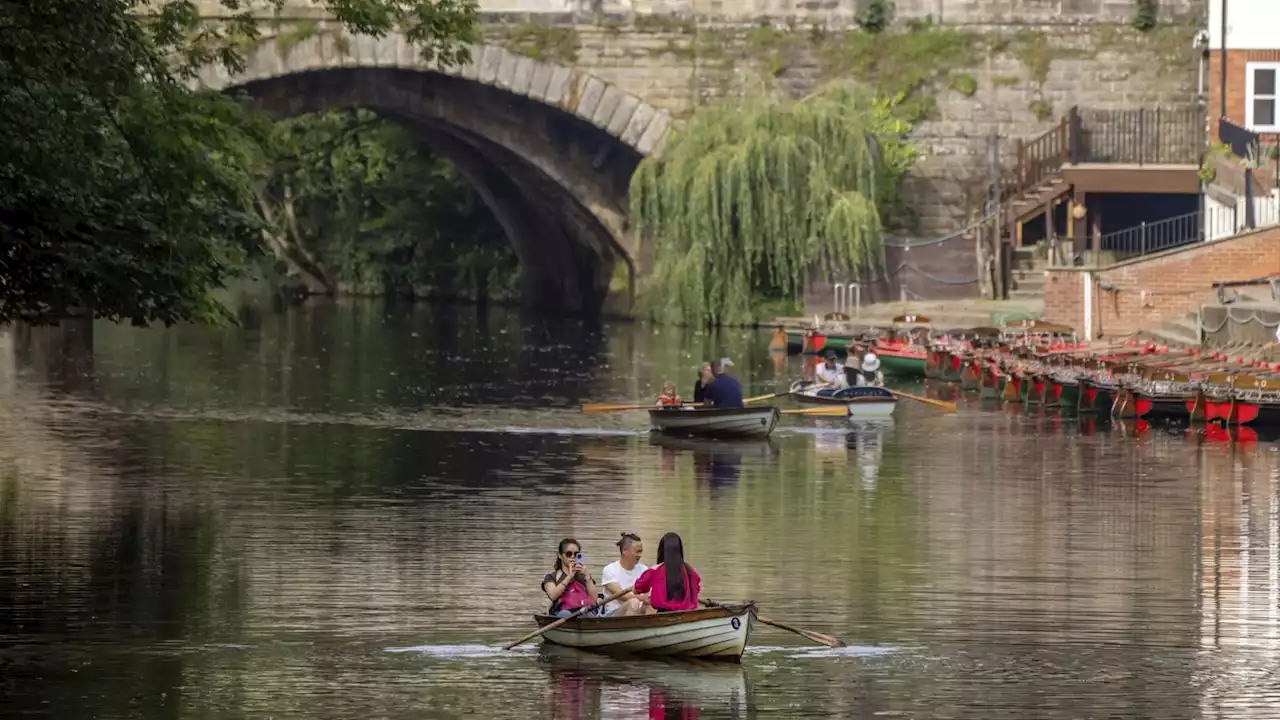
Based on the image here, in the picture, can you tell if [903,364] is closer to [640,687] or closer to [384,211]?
[640,687]

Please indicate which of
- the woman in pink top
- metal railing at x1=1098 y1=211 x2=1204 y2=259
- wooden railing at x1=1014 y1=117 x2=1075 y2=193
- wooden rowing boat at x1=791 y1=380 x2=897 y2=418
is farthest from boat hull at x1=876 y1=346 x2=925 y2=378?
the woman in pink top

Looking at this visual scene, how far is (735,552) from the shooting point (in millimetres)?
28406

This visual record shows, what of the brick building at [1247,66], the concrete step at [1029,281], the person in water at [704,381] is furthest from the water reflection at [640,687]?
the brick building at [1247,66]

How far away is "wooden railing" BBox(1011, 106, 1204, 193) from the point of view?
223 ft

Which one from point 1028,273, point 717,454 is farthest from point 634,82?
point 717,454

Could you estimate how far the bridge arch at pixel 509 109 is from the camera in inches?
2539

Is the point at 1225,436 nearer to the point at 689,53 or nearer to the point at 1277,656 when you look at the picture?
the point at 1277,656

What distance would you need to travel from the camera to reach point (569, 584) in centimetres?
2305

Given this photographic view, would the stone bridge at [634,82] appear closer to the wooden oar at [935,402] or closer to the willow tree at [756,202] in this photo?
the willow tree at [756,202]

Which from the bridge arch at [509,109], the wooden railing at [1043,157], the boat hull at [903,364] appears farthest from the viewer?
the wooden railing at [1043,157]

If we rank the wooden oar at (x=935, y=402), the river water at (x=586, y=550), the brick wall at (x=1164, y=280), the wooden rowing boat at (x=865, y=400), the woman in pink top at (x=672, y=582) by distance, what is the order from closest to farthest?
the river water at (x=586, y=550), the woman in pink top at (x=672, y=582), the wooden rowing boat at (x=865, y=400), the wooden oar at (x=935, y=402), the brick wall at (x=1164, y=280)

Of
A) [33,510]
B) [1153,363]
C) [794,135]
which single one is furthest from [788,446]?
[794,135]

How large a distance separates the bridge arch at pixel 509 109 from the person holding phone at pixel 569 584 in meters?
40.3

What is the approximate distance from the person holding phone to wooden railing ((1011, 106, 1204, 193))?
151 feet
